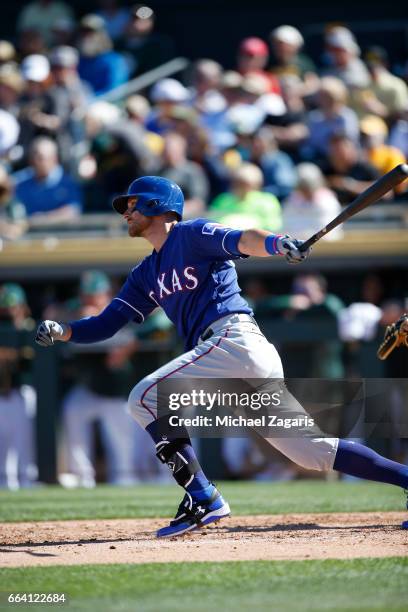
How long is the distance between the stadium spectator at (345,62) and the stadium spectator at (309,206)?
199 cm

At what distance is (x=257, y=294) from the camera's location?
424 inches

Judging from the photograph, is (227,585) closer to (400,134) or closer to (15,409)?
(15,409)

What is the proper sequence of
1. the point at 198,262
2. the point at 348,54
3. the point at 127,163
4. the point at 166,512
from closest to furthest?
the point at 198,262 < the point at 166,512 < the point at 127,163 < the point at 348,54

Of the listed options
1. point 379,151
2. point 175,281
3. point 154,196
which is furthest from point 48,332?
point 379,151

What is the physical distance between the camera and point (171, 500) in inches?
298

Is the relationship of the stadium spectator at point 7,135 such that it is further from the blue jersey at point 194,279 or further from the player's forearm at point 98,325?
the blue jersey at point 194,279

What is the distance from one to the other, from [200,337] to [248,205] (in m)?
5.36

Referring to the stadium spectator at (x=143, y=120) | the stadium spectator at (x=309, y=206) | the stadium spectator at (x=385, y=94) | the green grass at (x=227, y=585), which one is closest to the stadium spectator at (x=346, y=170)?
the stadium spectator at (x=309, y=206)

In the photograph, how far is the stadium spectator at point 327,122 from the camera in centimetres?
1129

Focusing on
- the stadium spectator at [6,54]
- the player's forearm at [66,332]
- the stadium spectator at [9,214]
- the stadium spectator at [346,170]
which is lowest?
the player's forearm at [66,332]

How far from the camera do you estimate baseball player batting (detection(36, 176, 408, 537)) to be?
504 centimetres

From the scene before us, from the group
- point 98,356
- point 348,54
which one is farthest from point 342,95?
point 98,356

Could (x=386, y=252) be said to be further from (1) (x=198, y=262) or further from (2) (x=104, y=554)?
(2) (x=104, y=554)

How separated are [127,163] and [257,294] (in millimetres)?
2022
